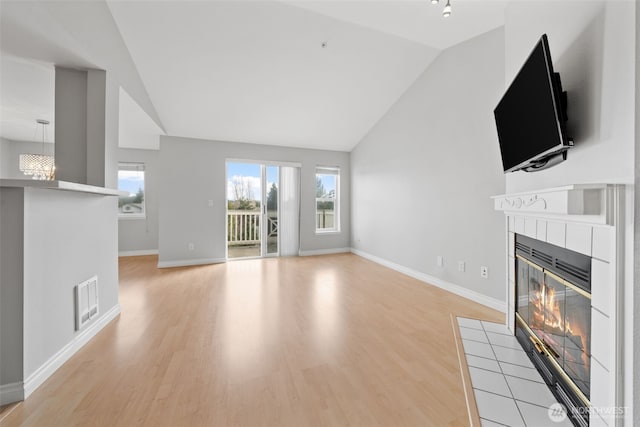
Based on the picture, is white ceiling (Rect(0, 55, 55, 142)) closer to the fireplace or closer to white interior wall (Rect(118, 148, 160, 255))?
white interior wall (Rect(118, 148, 160, 255))

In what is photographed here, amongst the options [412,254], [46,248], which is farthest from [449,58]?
[46,248]

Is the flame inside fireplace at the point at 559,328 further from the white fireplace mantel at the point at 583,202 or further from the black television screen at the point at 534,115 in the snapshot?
the black television screen at the point at 534,115

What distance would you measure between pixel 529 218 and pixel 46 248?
331 cm

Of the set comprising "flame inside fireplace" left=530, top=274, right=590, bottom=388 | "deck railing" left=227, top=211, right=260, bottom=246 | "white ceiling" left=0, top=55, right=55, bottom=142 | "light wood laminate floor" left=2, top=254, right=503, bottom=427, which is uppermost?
"white ceiling" left=0, top=55, right=55, bottom=142

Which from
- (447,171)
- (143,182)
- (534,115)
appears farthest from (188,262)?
(534,115)

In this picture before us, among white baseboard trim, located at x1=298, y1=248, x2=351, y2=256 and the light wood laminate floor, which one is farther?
white baseboard trim, located at x1=298, y1=248, x2=351, y2=256

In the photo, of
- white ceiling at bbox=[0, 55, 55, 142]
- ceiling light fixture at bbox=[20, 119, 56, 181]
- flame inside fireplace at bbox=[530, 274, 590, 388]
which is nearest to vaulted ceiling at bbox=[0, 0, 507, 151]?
white ceiling at bbox=[0, 55, 55, 142]

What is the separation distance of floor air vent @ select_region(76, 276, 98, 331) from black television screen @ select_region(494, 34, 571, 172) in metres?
3.31

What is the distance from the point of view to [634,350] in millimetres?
947

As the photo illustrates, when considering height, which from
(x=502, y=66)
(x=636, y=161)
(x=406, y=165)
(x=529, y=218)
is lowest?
(x=529, y=218)

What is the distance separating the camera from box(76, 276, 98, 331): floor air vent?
1935 mm

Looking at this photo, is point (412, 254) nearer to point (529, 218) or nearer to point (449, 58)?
point (529, 218)

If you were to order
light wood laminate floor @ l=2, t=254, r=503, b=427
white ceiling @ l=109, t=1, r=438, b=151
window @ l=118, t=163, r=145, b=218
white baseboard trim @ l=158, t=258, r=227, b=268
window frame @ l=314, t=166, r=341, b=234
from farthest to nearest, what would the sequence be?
1. window frame @ l=314, t=166, r=341, b=234
2. window @ l=118, t=163, r=145, b=218
3. white baseboard trim @ l=158, t=258, r=227, b=268
4. white ceiling @ l=109, t=1, r=438, b=151
5. light wood laminate floor @ l=2, t=254, r=503, b=427

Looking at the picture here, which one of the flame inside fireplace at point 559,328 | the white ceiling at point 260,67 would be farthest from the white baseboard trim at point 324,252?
the flame inside fireplace at point 559,328
